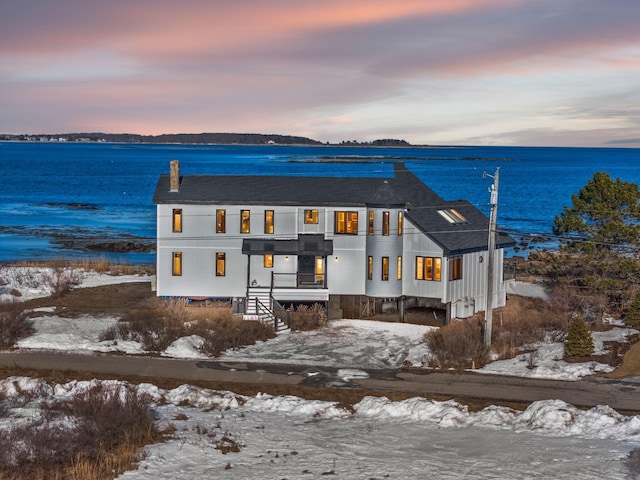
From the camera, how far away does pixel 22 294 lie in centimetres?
4247

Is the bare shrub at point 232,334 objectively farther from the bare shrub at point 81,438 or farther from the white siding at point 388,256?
the bare shrub at point 81,438

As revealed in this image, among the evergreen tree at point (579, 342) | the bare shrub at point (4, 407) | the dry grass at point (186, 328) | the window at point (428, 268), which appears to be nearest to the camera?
the bare shrub at point (4, 407)

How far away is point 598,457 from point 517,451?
193 cm

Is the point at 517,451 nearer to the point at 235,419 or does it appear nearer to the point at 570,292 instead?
the point at 235,419

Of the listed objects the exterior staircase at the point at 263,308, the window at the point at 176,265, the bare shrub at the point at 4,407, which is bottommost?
the bare shrub at the point at 4,407

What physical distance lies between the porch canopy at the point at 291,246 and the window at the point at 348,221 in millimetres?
1008

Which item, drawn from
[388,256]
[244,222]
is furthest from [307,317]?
[244,222]

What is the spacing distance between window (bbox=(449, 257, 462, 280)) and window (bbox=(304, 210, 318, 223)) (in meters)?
6.89

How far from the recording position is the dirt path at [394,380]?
25.4 metres

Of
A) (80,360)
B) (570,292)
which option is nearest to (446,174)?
(570,292)

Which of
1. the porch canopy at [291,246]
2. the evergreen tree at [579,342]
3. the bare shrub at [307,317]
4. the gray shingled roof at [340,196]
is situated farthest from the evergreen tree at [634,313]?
the porch canopy at [291,246]

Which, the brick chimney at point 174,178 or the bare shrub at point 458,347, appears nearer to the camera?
the bare shrub at point 458,347

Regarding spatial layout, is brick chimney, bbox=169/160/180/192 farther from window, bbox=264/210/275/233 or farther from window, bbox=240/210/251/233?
window, bbox=264/210/275/233

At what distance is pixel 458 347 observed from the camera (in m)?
30.7
